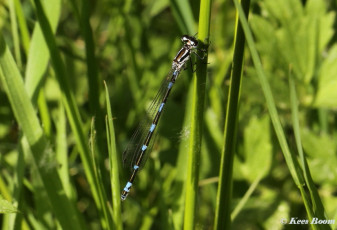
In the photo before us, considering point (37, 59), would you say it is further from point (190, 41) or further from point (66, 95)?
point (190, 41)

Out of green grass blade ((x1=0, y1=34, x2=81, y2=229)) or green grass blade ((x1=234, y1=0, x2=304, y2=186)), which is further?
green grass blade ((x1=0, y1=34, x2=81, y2=229))

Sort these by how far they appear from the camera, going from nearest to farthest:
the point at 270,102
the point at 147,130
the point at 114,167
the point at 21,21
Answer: the point at 270,102 → the point at 114,167 → the point at 21,21 → the point at 147,130

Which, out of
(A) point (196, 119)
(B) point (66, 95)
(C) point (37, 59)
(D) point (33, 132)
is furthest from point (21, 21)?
(A) point (196, 119)

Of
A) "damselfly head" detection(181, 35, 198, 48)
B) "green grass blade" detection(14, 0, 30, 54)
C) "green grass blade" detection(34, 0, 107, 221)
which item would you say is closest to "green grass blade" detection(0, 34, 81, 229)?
"green grass blade" detection(34, 0, 107, 221)

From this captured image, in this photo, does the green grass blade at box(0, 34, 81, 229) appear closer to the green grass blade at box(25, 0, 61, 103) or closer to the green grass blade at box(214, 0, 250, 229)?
the green grass blade at box(25, 0, 61, 103)

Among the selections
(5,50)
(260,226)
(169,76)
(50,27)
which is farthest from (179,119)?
(5,50)

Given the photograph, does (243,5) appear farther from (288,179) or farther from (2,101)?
(2,101)

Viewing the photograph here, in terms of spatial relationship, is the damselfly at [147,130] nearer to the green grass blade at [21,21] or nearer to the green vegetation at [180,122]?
the green vegetation at [180,122]
